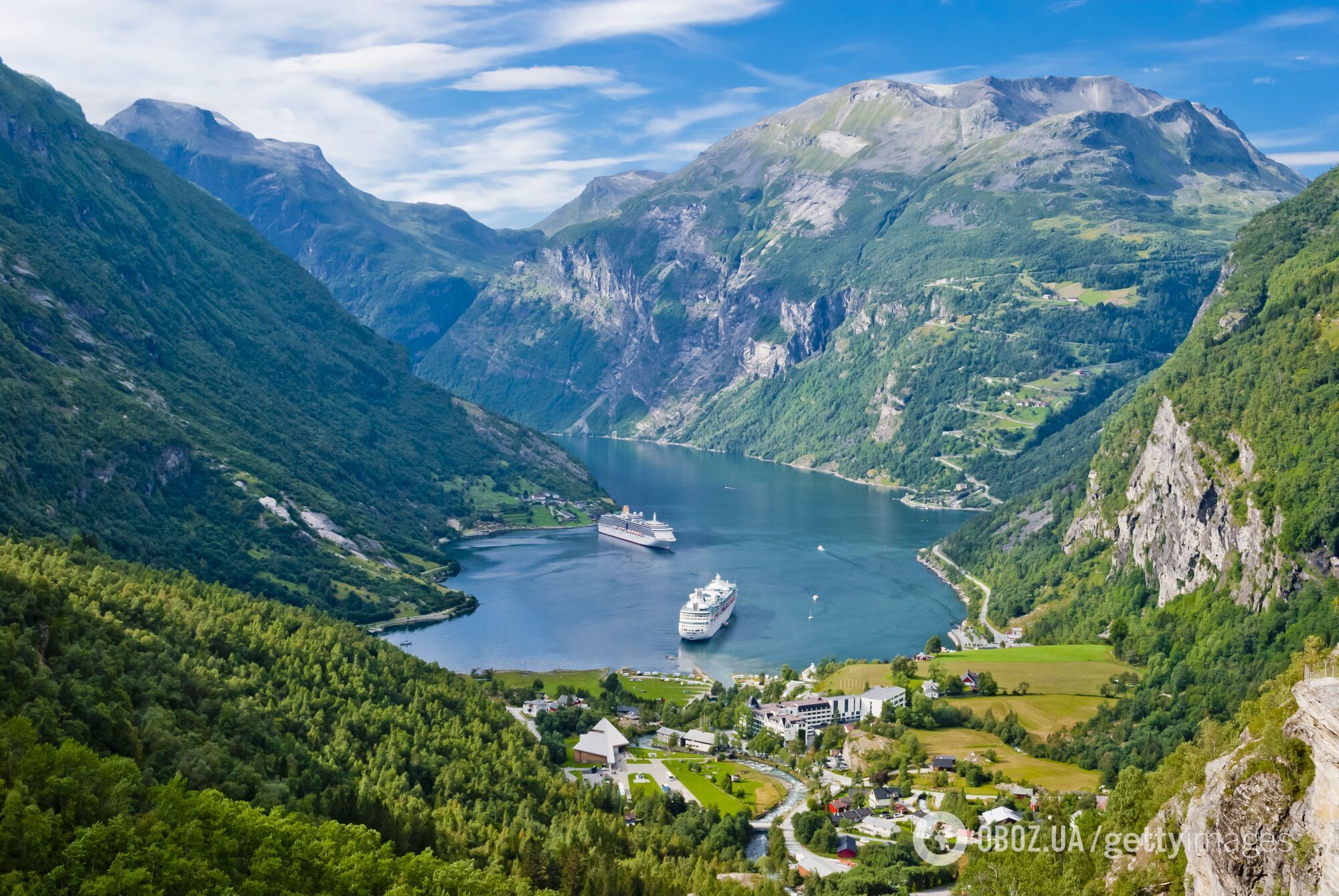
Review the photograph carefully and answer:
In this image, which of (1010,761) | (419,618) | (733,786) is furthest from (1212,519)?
(419,618)

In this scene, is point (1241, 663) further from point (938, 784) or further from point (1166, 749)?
point (938, 784)

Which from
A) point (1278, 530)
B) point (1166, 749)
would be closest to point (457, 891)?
point (1166, 749)

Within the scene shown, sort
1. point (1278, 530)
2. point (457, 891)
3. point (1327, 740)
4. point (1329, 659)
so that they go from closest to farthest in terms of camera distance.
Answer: point (1327, 740) < point (1329, 659) < point (457, 891) < point (1278, 530)

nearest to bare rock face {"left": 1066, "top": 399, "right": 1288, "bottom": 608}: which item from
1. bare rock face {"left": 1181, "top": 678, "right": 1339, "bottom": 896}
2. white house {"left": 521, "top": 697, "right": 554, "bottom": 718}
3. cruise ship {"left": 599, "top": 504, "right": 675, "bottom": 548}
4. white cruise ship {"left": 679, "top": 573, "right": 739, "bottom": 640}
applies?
white cruise ship {"left": 679, "top": 573, "right": 739, "bottom": 640}

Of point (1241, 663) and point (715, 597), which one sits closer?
point (1241, 663)

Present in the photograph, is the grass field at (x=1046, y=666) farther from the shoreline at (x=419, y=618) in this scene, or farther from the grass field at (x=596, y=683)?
the shoreline at (x=419, y=618)

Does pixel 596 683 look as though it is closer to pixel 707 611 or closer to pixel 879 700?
pixel 879 700
